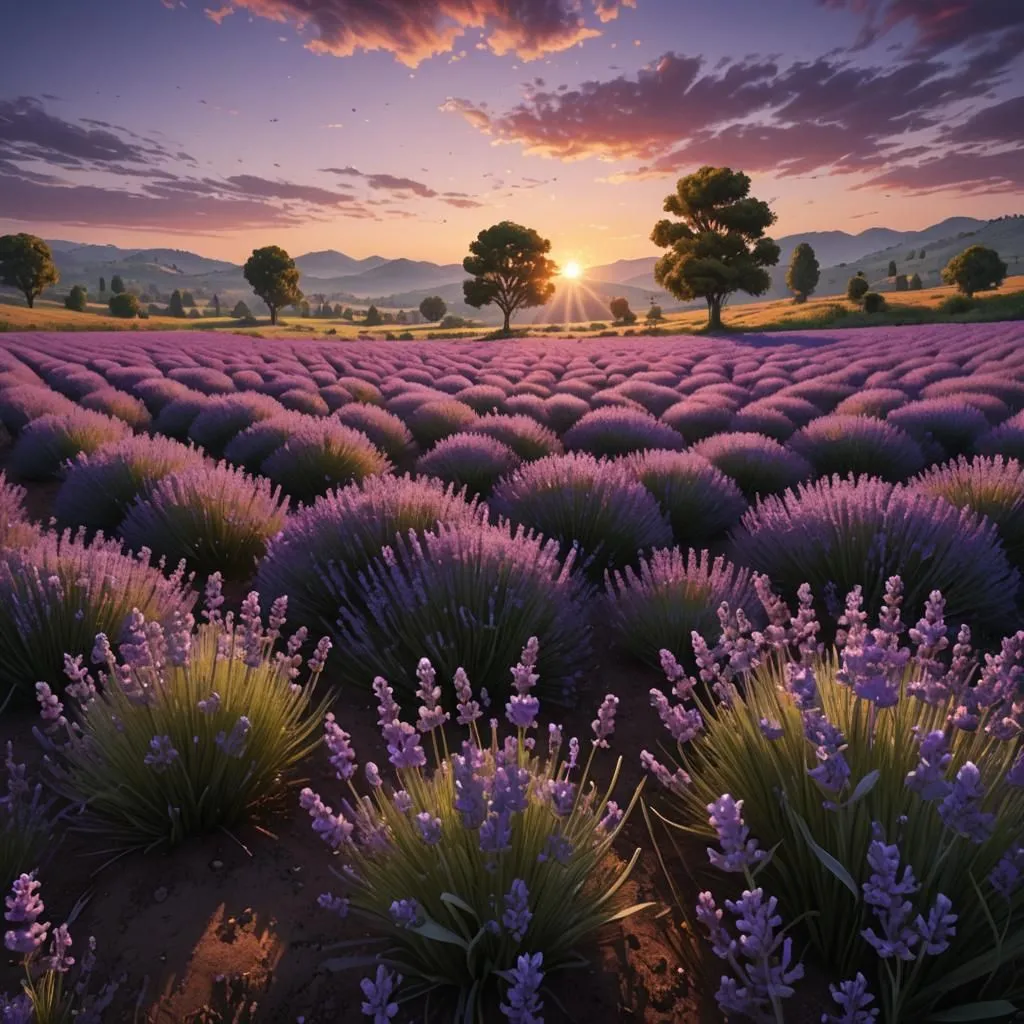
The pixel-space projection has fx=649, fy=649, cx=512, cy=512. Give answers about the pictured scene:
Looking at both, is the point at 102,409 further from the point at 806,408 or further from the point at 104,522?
the point at 806,408

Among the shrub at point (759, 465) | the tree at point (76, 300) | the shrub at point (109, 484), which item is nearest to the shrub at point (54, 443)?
the shrub at point (109, 484)

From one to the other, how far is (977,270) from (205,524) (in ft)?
214

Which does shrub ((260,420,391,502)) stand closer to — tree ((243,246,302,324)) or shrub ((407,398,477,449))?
shrub ((407,398,477,449))

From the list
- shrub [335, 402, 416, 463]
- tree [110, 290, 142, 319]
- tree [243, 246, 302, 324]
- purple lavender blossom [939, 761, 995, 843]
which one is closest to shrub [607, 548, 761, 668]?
purple lavender blossom [939, 761, 995, 843]

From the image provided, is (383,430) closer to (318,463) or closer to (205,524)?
(318,463)

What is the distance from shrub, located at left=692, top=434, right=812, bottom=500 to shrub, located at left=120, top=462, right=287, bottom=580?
395 cm

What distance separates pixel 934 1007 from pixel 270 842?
1.82m

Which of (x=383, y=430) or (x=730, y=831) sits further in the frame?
(x=383, y=430)

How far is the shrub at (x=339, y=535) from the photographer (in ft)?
10.8

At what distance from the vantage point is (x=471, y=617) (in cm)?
272

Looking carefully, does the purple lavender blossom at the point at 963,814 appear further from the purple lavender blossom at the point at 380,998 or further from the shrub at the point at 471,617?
the shrub at the point at 471,617

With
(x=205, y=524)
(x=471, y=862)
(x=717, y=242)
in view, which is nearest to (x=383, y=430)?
(x=205, y=524)

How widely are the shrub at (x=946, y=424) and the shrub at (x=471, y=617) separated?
5713mm

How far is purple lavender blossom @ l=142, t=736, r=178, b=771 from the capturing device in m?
1.84
